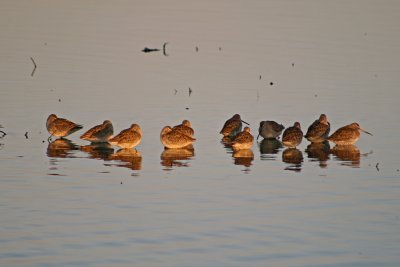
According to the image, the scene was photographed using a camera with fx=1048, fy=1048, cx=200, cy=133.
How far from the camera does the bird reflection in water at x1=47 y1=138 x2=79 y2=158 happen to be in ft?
67.9

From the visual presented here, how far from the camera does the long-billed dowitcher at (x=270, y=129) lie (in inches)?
931

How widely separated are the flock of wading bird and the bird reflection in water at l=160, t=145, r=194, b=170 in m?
0.12

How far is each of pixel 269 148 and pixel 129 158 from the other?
11.8 ft

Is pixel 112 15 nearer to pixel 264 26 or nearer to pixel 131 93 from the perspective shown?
pixel 264 26

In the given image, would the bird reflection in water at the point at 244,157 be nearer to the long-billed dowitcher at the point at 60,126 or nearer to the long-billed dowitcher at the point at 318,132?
the long-billed dowitcher at the point at 318,132

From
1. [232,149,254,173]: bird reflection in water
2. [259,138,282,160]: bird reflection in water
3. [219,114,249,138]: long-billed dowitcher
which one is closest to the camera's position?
[232,149,254,173]: bird reflection in water

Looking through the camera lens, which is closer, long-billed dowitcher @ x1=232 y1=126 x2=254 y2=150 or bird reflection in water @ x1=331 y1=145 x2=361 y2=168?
bird reflection in water @ x1=331 y1=145 x2=361 y2=168

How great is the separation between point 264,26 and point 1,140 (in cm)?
2203

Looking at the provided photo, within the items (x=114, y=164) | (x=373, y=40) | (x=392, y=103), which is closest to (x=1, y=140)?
(x=114, y=164)

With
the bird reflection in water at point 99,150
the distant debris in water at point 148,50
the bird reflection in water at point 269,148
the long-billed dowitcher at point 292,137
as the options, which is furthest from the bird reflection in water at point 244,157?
the distant debris in water at point 148,50

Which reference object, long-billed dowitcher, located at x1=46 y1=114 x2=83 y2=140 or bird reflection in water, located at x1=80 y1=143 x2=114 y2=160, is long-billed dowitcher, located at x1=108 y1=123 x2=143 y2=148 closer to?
bird reflection in water, located at x1=80 y1=143 x2=114 y2=160

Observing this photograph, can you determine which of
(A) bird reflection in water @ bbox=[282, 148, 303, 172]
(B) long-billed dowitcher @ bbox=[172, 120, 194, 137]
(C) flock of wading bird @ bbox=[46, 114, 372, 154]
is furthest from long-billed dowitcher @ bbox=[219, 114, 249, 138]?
(A) bird reflection in water @ bbox=[282, 148, 303, 172]

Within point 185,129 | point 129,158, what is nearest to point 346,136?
point 185,129

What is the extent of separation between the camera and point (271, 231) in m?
15.1
